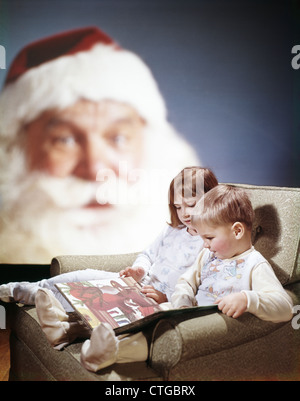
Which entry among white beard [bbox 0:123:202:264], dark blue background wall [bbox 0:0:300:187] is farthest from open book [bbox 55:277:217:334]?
dark blue background wall [bbox 0:0:300:187]

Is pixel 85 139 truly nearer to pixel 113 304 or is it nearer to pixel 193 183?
pixel 193 183

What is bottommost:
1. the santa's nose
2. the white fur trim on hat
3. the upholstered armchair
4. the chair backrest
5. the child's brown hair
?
the upholstered armchair

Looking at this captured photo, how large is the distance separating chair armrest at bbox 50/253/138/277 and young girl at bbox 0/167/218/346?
84 millimetres

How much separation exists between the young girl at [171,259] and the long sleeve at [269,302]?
0.39m

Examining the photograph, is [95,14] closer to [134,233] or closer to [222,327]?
[134,233]

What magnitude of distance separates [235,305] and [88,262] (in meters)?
0.79

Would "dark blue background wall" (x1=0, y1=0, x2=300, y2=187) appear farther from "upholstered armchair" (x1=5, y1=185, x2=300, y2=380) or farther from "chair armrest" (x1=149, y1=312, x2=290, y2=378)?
"chair armrest" (x1=149, y1=312, x2=290, y2=378)

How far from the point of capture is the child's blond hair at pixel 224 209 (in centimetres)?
117

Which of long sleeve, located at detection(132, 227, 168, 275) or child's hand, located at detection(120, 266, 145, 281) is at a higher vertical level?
long sleeve, located at detection(132, 227, 168, 275)

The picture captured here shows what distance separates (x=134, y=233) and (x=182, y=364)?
6.37 ft

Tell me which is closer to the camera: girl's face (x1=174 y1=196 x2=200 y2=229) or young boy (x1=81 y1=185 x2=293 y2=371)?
young boy (x1=81 y1=185 x2=293 y2=371)

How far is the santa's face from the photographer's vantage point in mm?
2850

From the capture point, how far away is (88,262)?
5.49ft

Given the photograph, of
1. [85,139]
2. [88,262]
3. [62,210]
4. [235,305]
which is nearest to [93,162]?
[85,139]
